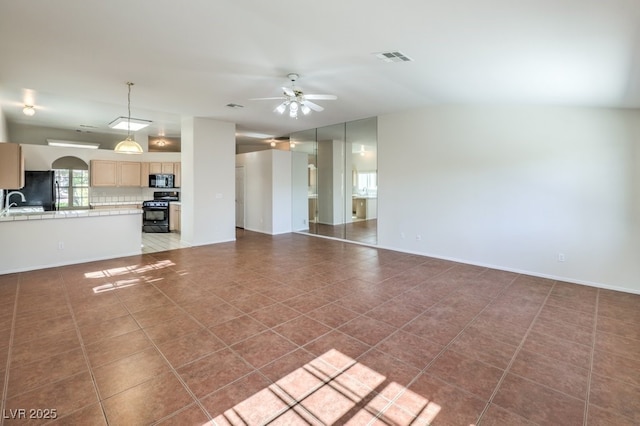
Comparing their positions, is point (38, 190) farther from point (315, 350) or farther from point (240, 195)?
point (315, 350)

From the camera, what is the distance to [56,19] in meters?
2.83

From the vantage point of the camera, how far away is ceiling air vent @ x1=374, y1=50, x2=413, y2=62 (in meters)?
3.44

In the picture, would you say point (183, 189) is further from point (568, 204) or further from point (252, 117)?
point (568, 204)

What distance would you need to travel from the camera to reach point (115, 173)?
9.20m

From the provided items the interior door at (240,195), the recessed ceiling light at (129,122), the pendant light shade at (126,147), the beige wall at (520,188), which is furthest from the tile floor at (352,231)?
the recessed ceiling light at (129,122)

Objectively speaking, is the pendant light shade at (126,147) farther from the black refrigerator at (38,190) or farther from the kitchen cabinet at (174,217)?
the black refrigerator at (38,190)

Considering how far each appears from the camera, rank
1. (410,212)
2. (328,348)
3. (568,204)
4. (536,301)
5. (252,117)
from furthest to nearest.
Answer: (252,117), (410,212), (568,204), (536,301), (328,348)

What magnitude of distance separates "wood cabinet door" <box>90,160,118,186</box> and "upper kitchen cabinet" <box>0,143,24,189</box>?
441 centimetres

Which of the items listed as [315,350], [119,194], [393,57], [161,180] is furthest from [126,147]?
[119,194]

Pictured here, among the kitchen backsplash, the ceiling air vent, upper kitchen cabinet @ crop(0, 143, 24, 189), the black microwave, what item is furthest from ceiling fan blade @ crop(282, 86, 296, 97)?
the kitchen backsplash

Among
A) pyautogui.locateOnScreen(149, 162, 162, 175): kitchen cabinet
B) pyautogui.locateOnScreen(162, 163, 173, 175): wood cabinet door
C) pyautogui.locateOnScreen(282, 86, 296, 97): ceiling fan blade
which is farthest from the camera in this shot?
pyautogui.locateOnScreen(162, 163, 173, 175): wood cabinet door

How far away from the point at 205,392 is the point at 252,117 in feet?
19.6

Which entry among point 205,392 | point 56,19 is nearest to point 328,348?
point 205,392

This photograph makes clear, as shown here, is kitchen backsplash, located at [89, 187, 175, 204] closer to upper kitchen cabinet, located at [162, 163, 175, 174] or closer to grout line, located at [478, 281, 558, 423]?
upper kitchen cabinet, located at [162, 163, 175, 174]
